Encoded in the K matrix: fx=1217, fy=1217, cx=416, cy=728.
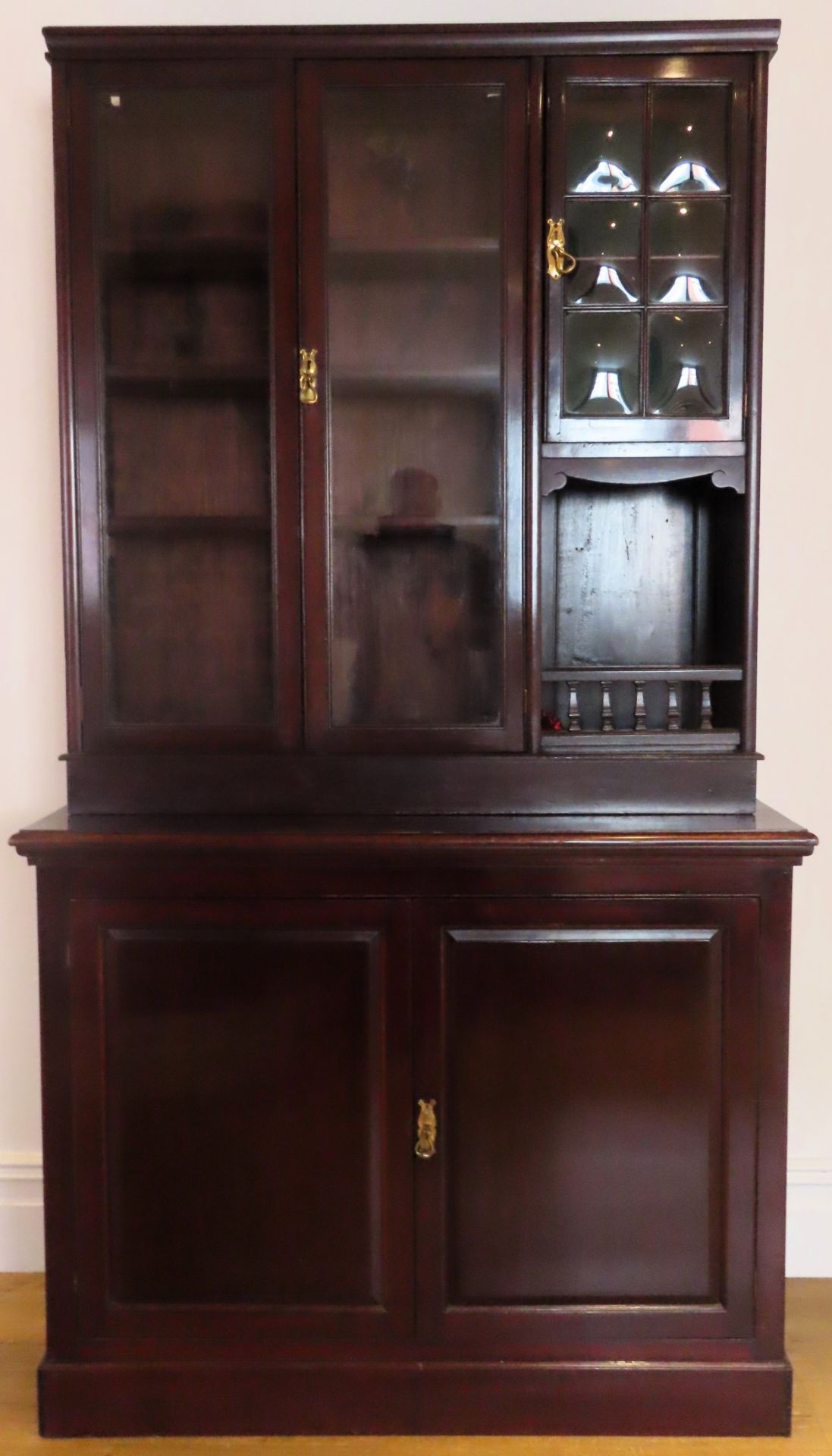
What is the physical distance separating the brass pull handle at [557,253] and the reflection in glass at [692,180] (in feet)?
0.62

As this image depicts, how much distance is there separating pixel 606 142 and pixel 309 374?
0.63 m

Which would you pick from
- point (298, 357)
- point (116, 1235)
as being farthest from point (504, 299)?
point (116, 1235)

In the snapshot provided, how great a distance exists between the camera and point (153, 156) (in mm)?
2045

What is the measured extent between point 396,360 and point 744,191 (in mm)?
641

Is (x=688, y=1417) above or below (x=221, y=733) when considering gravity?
below

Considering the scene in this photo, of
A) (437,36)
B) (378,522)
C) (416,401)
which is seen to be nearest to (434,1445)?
(378,522)

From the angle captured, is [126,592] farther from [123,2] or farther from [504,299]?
[123,2]

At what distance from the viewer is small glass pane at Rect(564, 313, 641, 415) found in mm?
2051

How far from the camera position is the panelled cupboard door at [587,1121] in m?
1.97

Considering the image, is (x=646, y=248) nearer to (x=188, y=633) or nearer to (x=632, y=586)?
(x=632, y=586)

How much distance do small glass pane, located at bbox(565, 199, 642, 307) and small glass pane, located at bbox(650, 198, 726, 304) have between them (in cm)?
3

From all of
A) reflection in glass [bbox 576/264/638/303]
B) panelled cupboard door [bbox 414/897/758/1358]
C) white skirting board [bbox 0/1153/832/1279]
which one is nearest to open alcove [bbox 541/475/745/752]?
reflection in glass [bbox 576/264/638/303]

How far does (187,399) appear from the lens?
2.08 meters

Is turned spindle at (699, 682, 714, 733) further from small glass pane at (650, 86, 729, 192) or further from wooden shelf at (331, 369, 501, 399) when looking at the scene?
small glass pane at (650, 86, 729, 192)
